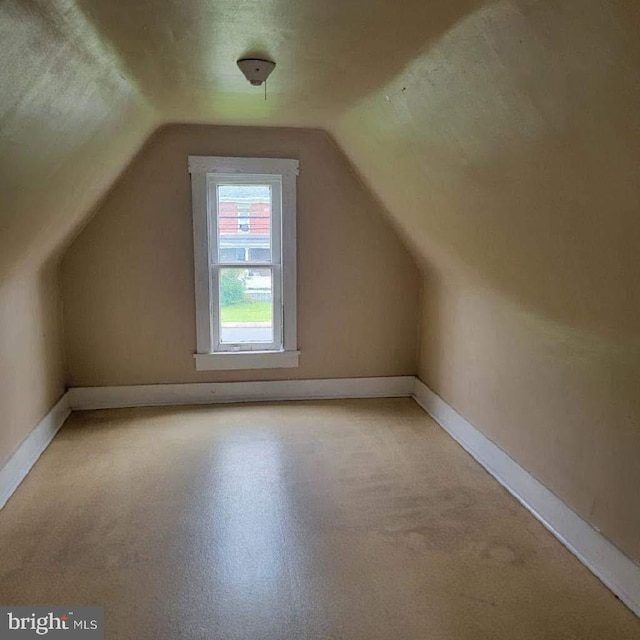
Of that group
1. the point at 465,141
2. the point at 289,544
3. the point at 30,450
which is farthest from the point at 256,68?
the point at 30,450

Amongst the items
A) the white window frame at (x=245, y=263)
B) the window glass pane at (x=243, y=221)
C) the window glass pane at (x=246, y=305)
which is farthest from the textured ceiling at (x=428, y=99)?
the window glass pane at (x=246, y=305)

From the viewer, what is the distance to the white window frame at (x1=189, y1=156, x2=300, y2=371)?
4.07m

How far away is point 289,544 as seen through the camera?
8.20ft

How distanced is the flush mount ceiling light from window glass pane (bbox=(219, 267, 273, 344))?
6.72 ft

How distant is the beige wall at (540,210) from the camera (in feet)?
4.89

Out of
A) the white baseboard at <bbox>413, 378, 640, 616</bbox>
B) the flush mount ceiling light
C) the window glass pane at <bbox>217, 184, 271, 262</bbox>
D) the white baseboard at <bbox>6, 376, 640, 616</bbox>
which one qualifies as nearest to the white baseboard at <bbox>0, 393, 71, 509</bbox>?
the white baseboard at <bbox>6, 376, 640, 616</bbox>

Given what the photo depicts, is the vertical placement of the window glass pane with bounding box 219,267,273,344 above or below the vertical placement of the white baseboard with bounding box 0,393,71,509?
above

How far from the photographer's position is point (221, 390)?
439 cm

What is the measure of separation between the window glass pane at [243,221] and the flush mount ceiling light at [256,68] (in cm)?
182

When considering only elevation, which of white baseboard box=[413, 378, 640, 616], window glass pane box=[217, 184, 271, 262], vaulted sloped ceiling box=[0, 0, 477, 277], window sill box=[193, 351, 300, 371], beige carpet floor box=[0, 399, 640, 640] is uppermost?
vaulted sloped ceiling box=[0, 0, 477, 277]

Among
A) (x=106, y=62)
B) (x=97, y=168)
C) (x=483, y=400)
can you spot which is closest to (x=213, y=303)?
(x=97, y=168)

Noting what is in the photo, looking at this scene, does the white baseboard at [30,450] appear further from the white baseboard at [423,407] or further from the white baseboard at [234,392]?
the white baseboard at [234,392]

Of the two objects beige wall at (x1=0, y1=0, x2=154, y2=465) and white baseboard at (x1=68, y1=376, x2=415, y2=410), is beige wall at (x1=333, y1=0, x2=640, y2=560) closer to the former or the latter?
white baseboard at (x1=68, y1=376, x2=415, y2=410)

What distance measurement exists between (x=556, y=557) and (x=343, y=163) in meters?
2.89
